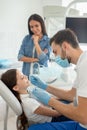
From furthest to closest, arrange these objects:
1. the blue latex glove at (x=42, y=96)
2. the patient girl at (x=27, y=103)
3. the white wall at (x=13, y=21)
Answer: the white wall at (x=13, y=21)
the patient girl at (x=27, y=103)
the blue latex glove at (x=42, y=96)

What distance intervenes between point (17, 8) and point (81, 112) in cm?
245

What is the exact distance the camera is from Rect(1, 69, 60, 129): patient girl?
1.54m

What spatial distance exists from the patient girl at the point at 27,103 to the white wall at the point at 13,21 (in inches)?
64.7

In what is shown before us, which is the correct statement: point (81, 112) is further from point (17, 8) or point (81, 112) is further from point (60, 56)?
point (17, 8)

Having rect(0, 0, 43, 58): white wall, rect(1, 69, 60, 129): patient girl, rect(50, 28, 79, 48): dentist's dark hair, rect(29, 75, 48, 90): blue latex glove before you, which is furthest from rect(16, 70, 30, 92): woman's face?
rect(0, 0, 43, 58): white wall

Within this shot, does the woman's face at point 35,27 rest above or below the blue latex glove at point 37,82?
above

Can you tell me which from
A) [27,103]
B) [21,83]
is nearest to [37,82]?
[21,83]

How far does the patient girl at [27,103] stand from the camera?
154 centimetres

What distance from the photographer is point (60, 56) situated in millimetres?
1553

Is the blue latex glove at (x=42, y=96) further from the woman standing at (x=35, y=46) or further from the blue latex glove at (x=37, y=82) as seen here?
the woman standing at (x=35, y=46)

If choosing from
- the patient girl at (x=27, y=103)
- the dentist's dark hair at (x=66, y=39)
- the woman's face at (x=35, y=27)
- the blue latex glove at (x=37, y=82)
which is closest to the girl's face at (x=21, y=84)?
the patient girl at (x=27, y=103)

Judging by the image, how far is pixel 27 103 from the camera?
155cm

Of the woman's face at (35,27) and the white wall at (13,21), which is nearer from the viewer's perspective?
the woman's face at (35,27)

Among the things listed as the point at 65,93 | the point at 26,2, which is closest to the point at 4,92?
the point at 65,93
